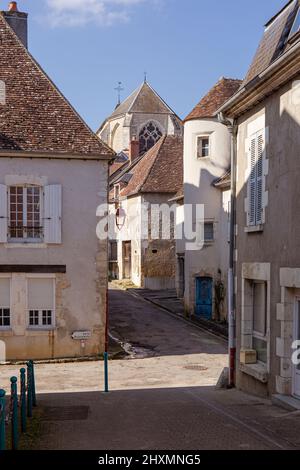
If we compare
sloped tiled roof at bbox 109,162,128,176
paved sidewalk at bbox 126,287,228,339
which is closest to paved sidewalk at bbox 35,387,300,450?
paved sidewalk at bbox 126,287,228,339

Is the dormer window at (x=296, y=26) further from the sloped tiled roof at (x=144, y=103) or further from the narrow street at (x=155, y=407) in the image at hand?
the sloped tiled roof at (x=144, y=103)

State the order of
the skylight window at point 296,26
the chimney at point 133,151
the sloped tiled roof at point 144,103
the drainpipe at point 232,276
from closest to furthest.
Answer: the skylight window at point 296,26 < the drainpipe at point 232,276 < the chimney at point 133,151 < the sloped tiled roof at point 144,103

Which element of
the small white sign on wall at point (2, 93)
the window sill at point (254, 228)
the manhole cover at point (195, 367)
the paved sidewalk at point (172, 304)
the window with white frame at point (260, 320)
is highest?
the small white sign on wall at point (2, 93)

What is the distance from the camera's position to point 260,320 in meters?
11.0

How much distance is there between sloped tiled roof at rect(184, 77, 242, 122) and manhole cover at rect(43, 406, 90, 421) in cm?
1711

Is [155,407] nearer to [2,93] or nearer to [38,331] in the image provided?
[38,331]

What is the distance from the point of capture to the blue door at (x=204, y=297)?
83.9 feet

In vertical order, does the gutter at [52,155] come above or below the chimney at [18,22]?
below

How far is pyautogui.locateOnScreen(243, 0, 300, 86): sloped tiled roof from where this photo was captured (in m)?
10.5

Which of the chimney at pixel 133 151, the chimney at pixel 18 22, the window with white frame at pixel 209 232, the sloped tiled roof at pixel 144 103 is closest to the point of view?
the chimney at pixel 18 22

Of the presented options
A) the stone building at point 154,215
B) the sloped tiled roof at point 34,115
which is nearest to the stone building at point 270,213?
the sloped tiled roof at point 34,115

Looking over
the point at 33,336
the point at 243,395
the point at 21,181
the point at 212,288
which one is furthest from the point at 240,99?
the point at 212,288

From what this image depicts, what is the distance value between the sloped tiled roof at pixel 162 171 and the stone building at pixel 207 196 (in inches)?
375
